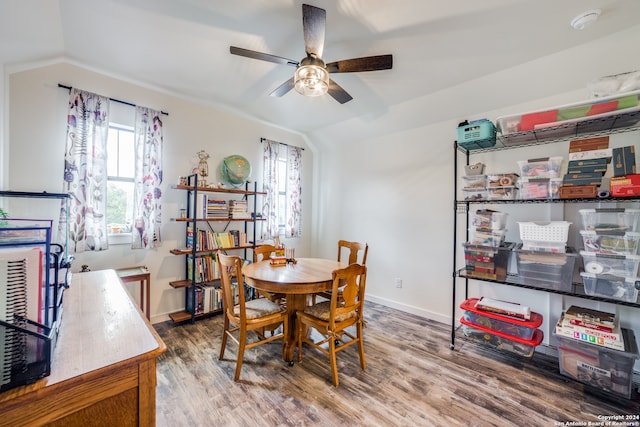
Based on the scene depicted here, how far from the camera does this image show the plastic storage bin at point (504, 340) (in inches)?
88.3

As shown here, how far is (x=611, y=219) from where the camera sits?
2002mm

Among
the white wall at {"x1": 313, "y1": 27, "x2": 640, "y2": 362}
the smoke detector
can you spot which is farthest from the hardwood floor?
the smoke detector

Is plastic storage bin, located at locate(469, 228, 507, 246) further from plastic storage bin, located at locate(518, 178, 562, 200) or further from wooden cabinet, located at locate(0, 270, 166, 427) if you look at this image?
wooden cabinet, located at locate(0, 270, 166, 427)

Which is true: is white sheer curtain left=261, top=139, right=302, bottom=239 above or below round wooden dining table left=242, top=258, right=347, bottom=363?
above

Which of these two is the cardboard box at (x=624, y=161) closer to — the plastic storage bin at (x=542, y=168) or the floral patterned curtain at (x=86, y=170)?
the plastic storage bin at (x=542, y=168)

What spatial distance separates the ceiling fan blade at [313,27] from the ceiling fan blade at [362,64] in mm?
174

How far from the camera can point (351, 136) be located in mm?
4250

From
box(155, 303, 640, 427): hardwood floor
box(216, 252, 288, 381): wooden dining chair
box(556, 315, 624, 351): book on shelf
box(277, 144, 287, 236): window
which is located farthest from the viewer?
box(277, 144, 287, 236): window

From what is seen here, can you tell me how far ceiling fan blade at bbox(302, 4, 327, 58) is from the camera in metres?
1.64

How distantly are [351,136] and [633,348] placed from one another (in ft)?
12.0

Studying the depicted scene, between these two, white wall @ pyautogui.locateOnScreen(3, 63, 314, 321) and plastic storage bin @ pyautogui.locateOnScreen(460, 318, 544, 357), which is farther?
white wall @ pyautogui.locateOnScreen(3, 63, 314, 321)

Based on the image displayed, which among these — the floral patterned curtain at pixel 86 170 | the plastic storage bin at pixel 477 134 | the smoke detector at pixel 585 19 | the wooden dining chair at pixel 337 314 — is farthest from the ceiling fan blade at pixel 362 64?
the floral patterned curtain at pixel 86 170

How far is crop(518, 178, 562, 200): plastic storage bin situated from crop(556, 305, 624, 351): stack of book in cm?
100

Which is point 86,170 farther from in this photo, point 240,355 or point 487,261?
point 487,261
